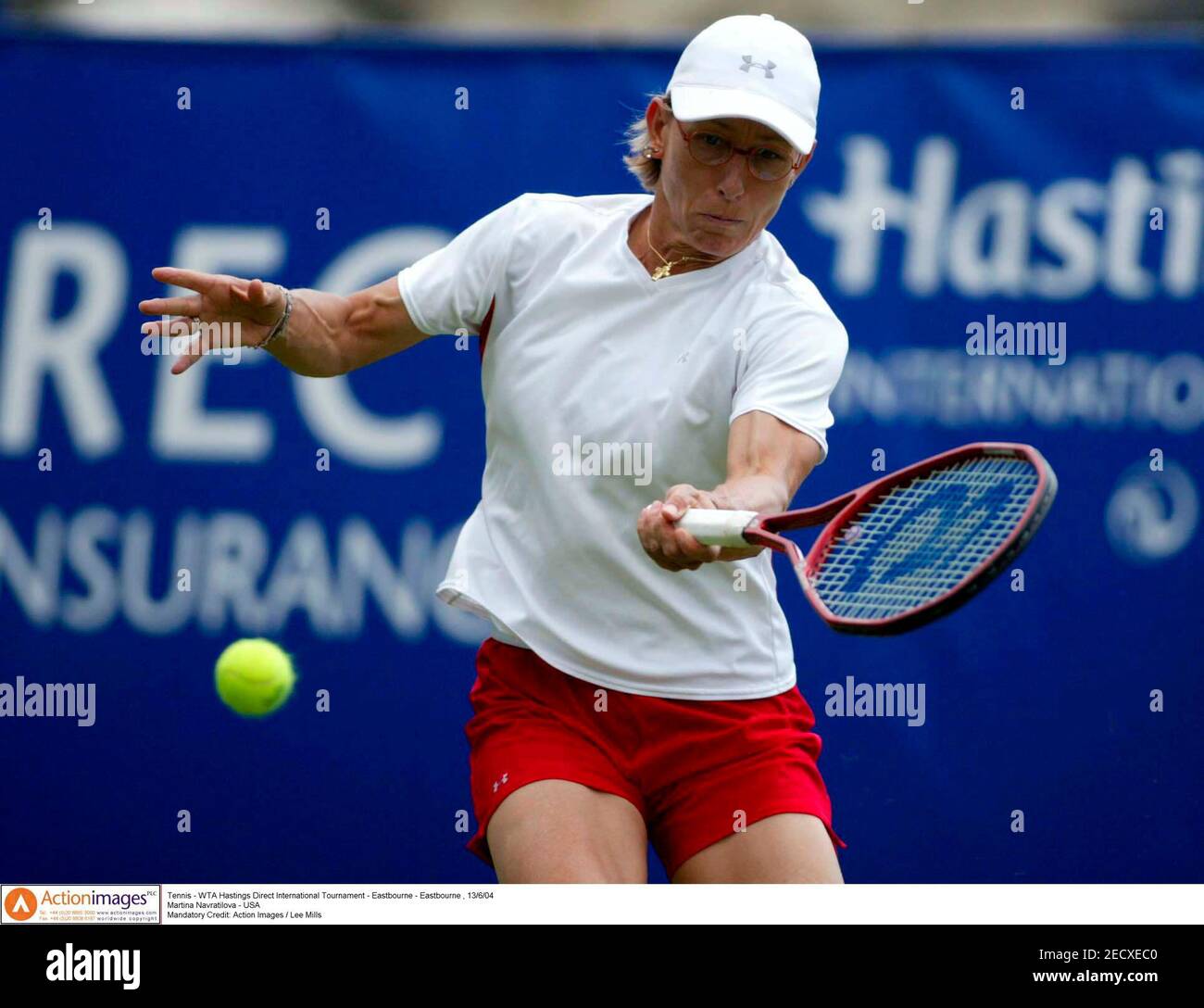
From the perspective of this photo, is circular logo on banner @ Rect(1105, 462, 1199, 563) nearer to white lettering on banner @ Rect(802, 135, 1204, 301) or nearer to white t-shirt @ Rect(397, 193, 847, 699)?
white lettering on banner @ Rect(802, 135, 1204, 301)

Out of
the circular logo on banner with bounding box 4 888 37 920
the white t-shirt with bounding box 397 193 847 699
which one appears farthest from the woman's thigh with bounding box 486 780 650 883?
the circular logo on banner with bounding box 4 888 37 920

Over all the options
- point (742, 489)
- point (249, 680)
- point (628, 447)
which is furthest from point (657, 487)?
point (249, 680)

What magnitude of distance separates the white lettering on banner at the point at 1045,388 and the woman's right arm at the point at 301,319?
1109mm

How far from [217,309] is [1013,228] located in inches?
62.8

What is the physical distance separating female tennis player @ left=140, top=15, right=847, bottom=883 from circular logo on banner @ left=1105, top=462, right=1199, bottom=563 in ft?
A: 3.88

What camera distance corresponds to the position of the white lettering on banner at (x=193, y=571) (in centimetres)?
329

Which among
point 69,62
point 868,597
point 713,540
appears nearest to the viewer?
point 713,540

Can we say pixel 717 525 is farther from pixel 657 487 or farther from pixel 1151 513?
pixel 1151 513

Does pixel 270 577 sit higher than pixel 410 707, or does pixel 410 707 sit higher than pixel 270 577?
pixel 270 577

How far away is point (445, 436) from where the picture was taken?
334 cm

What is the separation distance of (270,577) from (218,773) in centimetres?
38

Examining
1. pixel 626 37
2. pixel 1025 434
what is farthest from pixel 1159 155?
pixel 626 37

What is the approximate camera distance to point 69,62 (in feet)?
10.7

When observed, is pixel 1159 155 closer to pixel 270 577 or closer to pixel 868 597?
pixel 868 597
